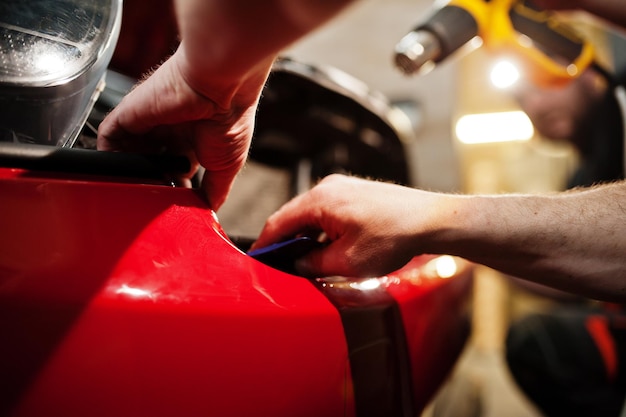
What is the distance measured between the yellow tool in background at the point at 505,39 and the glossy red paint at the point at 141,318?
0.59 meters

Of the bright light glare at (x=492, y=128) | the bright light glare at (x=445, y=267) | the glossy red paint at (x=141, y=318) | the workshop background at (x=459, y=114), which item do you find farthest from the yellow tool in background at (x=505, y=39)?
the bright light glare at (x=492, y=128)

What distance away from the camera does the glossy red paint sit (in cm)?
30

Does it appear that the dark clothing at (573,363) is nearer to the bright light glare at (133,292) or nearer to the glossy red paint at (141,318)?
the glossy red paint at (141,318)

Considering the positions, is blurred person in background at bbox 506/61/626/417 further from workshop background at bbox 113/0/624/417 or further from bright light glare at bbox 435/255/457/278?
workshop background at bbox 113/0/624/417

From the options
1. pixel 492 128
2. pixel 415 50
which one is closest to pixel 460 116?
pixel 492 128

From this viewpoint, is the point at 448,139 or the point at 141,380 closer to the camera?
the point at 141,380

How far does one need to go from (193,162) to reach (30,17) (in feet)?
0.72

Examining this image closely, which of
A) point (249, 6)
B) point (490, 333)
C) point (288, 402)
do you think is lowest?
point (490, 333)

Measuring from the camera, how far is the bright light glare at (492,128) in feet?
11.3

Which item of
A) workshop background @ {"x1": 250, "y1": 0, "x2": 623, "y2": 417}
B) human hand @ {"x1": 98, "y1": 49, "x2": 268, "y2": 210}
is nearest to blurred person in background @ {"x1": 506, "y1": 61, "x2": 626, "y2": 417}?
human hand @ {"x1": 98, "y1": 49, "x2": 268, "y2": 210}

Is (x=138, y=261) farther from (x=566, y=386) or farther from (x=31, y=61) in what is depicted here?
(x=566, y=386)

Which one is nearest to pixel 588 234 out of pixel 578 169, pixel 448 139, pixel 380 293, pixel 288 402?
pixel 380 293

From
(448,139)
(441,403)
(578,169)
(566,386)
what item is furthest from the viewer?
(448,139)

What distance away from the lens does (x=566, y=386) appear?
3.77 feet
